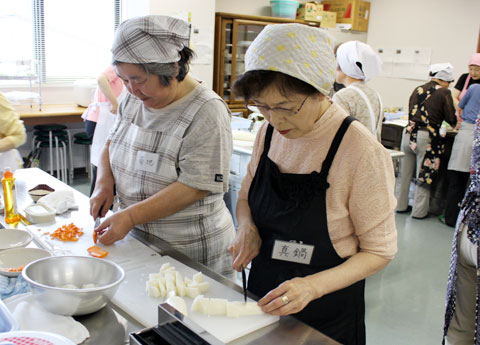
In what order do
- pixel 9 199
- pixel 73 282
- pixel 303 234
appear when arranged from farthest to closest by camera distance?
pixel 9 199 < pixel 303 234 < pixel 73 282

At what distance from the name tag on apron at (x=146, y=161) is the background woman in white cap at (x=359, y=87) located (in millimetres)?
1782

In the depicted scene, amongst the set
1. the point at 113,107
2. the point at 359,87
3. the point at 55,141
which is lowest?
the point at 55,141

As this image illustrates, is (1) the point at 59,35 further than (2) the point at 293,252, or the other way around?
(1) the point at 59,35

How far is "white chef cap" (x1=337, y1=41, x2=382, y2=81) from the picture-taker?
3125mm

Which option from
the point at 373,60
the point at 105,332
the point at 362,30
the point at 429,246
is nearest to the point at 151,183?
the point at 105,332

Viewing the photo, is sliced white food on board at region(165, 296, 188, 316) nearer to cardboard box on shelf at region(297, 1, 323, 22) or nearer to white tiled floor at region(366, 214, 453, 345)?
white tiled floor at region(366, 214, 453, 345)

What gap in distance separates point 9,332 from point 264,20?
244 inches

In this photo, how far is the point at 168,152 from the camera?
1.62m

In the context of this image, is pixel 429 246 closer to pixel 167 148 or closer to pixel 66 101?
pixel 167 148

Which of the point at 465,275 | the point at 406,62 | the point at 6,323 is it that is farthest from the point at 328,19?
the point at 6,323

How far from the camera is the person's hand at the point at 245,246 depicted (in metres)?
1.36

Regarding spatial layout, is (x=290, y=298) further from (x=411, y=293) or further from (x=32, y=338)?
(x=411, y=293)

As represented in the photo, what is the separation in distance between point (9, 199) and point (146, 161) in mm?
572

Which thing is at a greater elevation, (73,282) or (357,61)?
(357,61)
